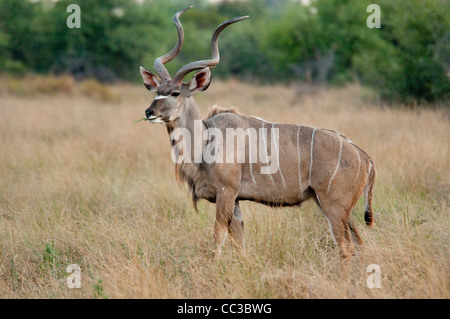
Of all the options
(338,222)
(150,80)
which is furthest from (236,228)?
(150,80)

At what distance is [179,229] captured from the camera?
4664mm

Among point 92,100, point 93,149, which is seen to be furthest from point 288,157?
point 92,100

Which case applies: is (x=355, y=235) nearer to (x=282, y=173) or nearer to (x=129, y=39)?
(x=282, y=173)

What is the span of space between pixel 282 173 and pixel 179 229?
1.19m

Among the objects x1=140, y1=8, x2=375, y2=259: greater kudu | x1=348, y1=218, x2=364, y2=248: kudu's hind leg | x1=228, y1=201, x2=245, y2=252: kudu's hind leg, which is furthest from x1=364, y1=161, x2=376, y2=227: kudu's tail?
x1=228, y1=201, x2=245, y2=252: kudu's hind leg

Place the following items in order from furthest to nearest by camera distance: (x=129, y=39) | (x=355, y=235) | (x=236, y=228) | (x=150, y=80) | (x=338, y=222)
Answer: (x=129, y=39)
(x=150, y=80)
(x=236, y=228)
(x=355, y=235)
(x=338, y=222)

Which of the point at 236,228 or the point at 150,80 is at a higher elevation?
the point at 150,80

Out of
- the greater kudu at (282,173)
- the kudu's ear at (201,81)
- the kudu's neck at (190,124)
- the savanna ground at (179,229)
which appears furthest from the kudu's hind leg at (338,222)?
the kudu's ear at (201,81)

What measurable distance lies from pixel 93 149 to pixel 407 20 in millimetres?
7300

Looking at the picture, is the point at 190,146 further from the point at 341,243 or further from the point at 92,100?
the point at 92,100

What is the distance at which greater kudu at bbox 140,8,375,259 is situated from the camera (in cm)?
391

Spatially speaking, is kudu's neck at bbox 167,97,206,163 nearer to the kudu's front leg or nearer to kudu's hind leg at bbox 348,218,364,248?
the kudu's front leg

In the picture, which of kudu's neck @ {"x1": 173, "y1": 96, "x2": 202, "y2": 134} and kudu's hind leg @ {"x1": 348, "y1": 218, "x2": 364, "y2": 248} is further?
kudu's neck @ {"x1": 173, "y1": 96, "x2": 202, "y2": 134}
